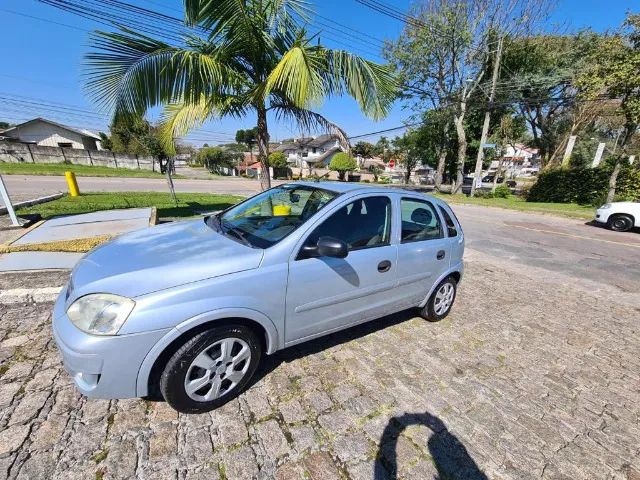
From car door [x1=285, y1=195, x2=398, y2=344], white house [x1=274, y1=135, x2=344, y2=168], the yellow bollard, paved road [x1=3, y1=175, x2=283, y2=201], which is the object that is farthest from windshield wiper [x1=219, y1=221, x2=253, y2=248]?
white house [x1=274, y1=135, x2=344, y2=168]

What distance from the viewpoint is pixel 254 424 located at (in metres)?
2.12

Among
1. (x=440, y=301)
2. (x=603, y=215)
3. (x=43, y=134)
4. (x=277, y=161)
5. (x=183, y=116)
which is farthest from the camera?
(x=277, y=161)

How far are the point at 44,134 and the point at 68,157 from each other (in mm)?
10234

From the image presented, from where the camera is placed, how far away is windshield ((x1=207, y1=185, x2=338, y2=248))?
2494 millimetres

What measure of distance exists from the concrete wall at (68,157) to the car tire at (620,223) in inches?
1656

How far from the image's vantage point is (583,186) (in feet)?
56.9

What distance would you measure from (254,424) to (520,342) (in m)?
3.10

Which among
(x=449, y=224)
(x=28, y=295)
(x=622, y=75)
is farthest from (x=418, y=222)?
(x=622, y=75)

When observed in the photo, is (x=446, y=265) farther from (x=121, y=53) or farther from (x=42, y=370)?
(x=121, y=53)

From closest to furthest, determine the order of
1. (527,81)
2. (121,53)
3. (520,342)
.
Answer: (520,342), (121,53), (527,81)

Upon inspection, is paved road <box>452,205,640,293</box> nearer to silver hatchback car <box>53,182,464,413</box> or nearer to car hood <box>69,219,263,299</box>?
silver hatchback car <box>53,182,464,413</box>

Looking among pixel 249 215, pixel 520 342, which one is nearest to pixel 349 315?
pixel 249 215

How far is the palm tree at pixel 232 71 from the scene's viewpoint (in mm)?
4566

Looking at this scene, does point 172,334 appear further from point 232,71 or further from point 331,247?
point 232,71
